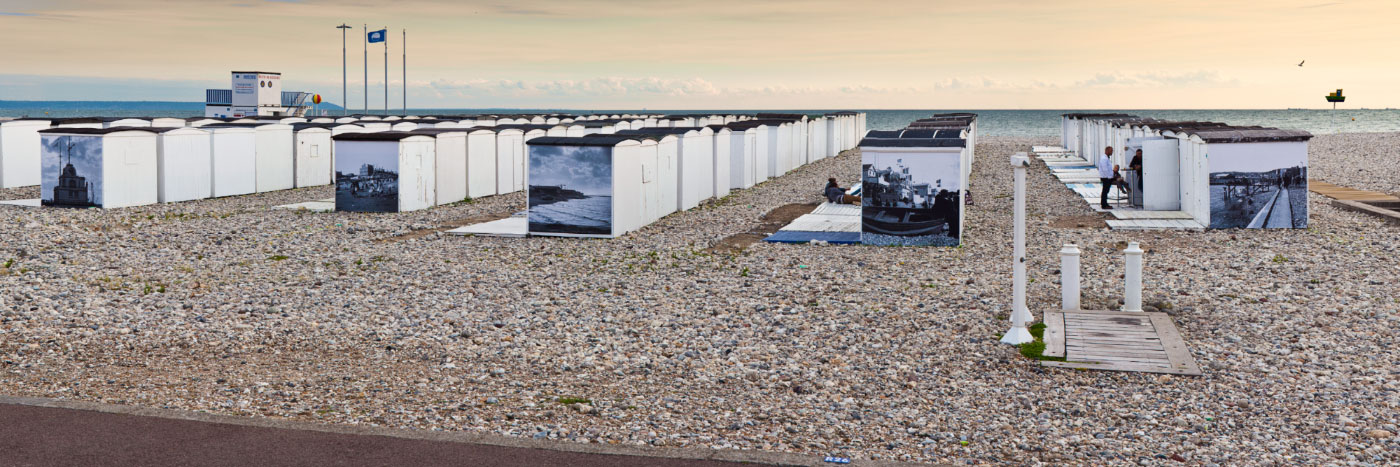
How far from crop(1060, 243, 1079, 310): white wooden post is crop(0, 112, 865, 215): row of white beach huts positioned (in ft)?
34.0

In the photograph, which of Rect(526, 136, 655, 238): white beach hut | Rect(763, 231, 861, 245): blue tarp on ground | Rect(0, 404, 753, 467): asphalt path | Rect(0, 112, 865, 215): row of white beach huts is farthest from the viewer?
Rect(0, 112, 865, 215): row of white beach huts

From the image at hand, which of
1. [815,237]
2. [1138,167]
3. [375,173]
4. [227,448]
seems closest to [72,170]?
[375,173]

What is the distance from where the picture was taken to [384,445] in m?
6.82

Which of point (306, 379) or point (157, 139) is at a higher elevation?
point (157, 139)

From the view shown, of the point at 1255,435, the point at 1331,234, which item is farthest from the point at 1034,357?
the point at 1331,234

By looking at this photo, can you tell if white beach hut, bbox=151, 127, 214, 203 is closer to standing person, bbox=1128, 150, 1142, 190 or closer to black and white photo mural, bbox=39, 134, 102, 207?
black and white photo mural, bbox=39, 134, 102, 207

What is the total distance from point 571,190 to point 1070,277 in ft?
30.5

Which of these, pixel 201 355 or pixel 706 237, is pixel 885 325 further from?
pixel 706 237

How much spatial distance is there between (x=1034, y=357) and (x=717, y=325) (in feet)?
10.1

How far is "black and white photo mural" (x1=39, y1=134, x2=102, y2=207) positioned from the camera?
2319cm

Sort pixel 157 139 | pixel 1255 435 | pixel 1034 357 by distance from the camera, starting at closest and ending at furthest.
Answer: pixel 1255 435 < pixel 1034 357 < pixel 157 139

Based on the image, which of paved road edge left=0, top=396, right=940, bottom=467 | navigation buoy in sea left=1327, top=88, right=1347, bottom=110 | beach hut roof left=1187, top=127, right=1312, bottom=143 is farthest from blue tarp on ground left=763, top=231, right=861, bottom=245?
navigation buoy in sea left=1327, top=88, right=1347, bottom=110

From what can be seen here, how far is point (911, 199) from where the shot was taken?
675 inches

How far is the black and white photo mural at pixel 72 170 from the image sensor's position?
913 inches
